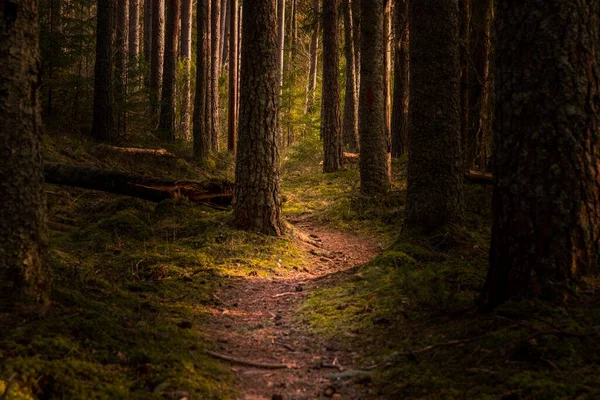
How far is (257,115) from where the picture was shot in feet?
27.0

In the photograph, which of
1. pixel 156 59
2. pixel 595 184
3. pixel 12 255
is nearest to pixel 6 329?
pixel 12 255

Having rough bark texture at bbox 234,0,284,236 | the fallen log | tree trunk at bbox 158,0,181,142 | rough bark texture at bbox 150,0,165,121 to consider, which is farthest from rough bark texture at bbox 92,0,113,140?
rough bark texture at bbox 234,0,284,236

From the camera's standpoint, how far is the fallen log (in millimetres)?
9695

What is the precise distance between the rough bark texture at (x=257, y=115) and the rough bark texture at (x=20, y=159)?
496cm

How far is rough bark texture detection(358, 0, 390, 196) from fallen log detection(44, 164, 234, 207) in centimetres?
342

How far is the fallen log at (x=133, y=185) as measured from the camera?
31.8ft

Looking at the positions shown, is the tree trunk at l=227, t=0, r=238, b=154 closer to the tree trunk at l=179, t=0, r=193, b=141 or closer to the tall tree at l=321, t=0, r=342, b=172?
the tree trunk at l=179, t=0, r=193, b=141

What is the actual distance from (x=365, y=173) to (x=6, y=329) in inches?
380

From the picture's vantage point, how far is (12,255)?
10.5 feet

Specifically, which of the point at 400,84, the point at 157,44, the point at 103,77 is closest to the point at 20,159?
the point at 103,77

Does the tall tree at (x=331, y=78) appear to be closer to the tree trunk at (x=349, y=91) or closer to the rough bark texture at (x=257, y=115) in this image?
the tree trunk at (x=349, y=91)

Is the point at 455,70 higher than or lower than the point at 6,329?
higher

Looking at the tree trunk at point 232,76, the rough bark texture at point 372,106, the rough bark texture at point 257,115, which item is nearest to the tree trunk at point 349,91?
the tree trunk at point 232,76

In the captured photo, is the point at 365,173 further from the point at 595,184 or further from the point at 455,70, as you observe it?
A: the point at 595,184
